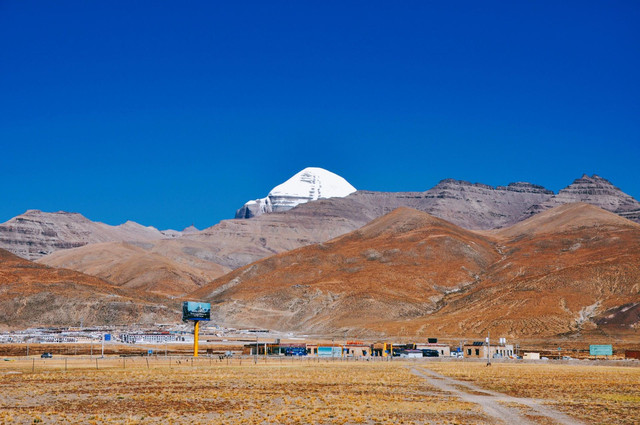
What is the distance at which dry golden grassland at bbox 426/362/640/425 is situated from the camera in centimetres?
4506

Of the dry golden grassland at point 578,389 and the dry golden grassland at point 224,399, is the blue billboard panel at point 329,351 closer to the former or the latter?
the dry golden grassland at point 578,389

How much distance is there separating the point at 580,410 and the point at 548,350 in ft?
330

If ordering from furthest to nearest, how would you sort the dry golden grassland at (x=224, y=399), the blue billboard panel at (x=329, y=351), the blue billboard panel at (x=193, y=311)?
the blue billboard panel at (x=193, y=311) → the blue billboard panel at (x=329, y=351) → the dry golden grassland at (x=224, y=399)

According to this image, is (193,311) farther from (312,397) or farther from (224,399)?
(312,397)

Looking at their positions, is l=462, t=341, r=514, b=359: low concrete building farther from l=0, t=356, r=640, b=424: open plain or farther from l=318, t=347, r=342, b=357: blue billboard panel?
l=0, t=356, r=640, b=424: open plain

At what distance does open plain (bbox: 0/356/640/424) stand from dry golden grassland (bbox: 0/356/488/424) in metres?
0.07

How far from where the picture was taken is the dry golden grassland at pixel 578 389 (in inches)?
1774

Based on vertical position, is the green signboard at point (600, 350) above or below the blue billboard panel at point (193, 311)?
below

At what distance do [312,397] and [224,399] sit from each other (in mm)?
5915

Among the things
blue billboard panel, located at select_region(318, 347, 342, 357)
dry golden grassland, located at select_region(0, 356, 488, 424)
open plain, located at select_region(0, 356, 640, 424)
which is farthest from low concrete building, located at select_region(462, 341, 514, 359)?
dry golden grassland, located at select_region(0, 356, 488, 424)

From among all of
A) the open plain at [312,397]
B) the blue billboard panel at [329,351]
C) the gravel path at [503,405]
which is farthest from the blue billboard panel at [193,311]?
the gravel path at [503,405]

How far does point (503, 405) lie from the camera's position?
161 feet

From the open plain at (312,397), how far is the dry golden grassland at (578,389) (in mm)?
83

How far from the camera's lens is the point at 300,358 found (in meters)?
114
